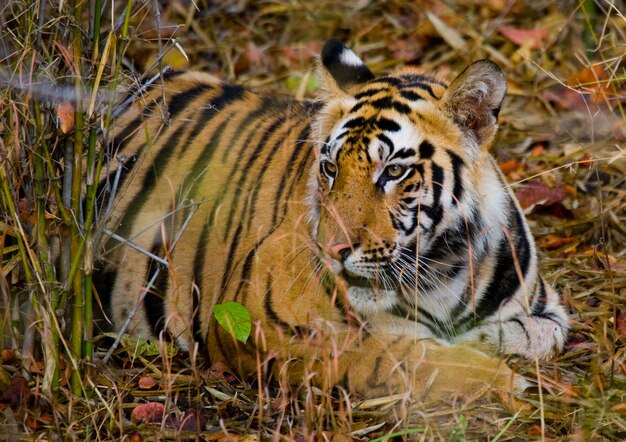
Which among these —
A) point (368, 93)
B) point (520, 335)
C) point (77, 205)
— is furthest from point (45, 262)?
point (520, 335)

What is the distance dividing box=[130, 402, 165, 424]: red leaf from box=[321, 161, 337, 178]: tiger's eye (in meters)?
0.91

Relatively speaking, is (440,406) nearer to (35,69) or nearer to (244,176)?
(244,176)

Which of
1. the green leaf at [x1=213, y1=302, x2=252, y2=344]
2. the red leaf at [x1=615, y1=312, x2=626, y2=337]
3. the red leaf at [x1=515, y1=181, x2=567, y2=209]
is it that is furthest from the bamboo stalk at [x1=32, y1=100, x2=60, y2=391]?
the red leaf at [x1=515, y1=181, x2=567, y2=209]

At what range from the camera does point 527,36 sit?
18.4 ft

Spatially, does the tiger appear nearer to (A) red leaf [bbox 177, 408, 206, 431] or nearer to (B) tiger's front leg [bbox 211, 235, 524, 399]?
(B) tiger's front leg [bbox 211, 235, 524, 399]

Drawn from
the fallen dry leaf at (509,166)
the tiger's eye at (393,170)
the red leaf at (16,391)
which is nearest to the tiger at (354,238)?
the tiger's eye at (393,170)

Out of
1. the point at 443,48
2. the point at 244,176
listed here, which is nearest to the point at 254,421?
the point at 244,176

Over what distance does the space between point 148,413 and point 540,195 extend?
7.38ft

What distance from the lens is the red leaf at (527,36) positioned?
555cm

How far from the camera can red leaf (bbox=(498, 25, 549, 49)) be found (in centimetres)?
555

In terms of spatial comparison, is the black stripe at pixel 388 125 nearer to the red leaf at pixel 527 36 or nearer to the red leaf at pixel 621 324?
the red leaf at pixel 621 324

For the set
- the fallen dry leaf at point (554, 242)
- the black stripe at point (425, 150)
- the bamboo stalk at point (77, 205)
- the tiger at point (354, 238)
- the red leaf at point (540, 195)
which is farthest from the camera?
the red leaf at point (540, 195)

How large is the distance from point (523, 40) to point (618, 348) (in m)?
2.87

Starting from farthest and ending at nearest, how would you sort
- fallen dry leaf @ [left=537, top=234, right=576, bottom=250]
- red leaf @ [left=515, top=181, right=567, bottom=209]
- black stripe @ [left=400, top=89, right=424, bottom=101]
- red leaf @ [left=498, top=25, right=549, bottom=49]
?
red leaf @ [left=498, top=25, right=549, bottom=49] < red leaf @ [left=515, top=181, right=567, bottom=209] < fallen dry leaf @ [left=537, top=234, right=576, bottom=250] < black stripe @ [left=400, top=89, right=424, bottom=101]
